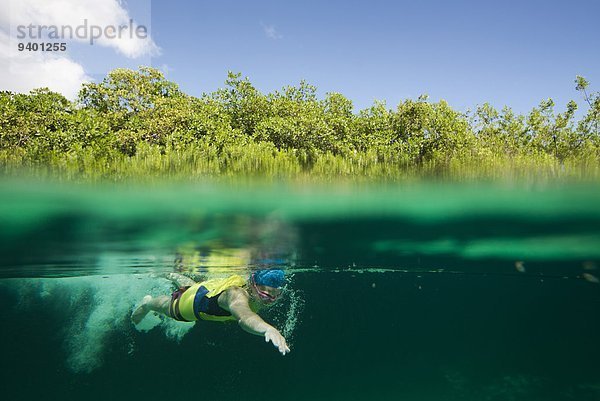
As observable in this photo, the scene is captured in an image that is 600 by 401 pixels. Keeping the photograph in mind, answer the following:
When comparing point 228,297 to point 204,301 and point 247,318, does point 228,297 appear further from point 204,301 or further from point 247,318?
point 247,318

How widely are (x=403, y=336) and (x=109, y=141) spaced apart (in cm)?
6048

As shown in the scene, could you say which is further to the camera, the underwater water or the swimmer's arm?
the underwater water

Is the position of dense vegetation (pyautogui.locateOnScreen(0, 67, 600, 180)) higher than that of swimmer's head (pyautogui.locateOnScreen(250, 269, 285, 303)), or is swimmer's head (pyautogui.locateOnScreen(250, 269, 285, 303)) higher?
dense vegetation (pyautogui.locateOnScreen(0, 67, 600, 180))

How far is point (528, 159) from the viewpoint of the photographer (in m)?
9.60

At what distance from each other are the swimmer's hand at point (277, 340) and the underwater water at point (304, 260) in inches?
198

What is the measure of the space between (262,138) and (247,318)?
398 inches

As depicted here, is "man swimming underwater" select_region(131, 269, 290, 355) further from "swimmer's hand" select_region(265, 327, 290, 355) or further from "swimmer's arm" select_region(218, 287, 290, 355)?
"swimmer's hand" select_region(265, 327, 290, 355)

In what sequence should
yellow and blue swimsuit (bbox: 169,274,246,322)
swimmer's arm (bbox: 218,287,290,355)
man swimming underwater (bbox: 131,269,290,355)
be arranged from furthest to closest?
yellow and blue swimsuit (bbox: 169,274,246,322) → man swimming underwater (bbox: 131,269,290,355) → swimmer's arm (bbox: 218,287,290,355)

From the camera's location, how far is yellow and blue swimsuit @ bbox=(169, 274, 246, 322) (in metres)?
7.53

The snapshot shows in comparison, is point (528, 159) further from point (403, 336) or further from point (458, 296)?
point (403, 336)

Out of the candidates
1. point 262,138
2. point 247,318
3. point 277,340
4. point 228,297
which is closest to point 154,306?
point 228,297

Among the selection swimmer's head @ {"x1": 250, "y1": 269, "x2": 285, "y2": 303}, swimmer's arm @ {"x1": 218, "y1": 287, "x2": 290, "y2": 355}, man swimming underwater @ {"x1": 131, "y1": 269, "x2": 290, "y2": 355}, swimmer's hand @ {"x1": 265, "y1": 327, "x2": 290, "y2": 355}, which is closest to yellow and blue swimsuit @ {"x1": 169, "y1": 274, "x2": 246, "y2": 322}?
man swimming underwater @ {"x1": 131, "y1": 269, "x2": 290, "y2": 355}

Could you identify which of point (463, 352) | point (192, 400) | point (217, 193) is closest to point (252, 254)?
point (217, 193)

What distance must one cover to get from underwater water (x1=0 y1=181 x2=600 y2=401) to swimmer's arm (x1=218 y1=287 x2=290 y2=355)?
324cm
